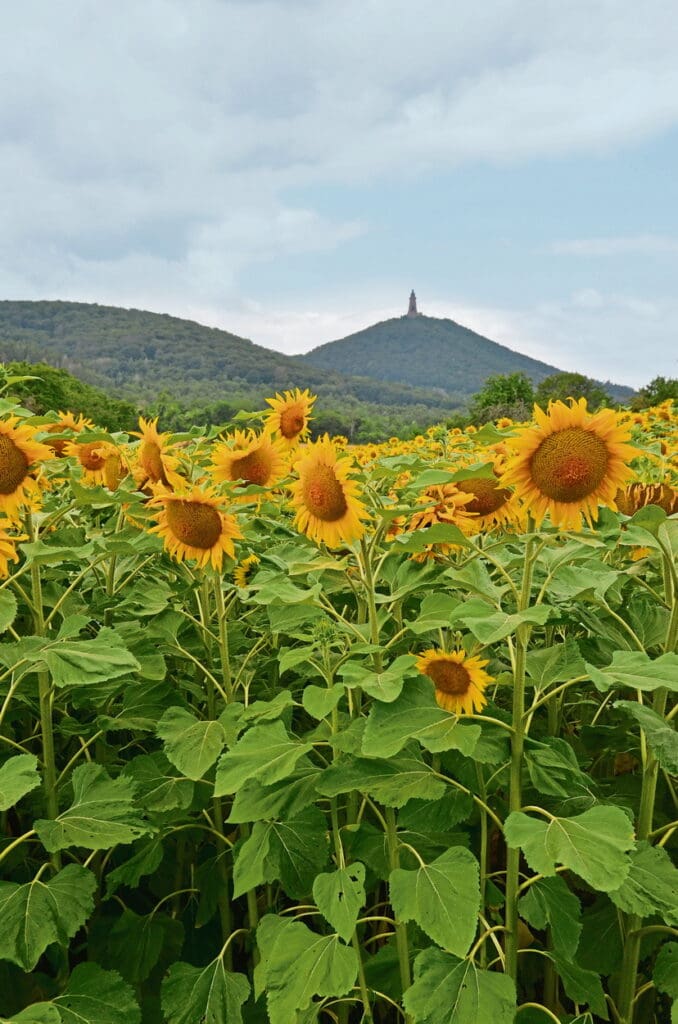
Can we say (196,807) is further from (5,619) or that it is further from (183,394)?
(183,394)

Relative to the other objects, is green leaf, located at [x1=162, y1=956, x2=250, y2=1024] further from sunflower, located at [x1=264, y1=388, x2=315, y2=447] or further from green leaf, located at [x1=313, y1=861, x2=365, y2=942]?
sunflower, located at [x1=264, y1=388, x2=315, y2=447]

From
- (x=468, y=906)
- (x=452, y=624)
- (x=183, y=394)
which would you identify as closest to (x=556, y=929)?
(x=468, y=906)

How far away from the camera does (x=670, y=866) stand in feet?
4.95

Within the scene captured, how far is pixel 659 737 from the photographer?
1.49m

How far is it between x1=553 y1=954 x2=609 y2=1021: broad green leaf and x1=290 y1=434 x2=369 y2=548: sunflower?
103 cm

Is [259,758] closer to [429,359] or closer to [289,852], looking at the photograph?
[289,852]

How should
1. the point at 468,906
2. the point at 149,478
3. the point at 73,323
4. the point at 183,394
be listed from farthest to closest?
the point at 73,323, the point at 183,394, the point at 149,478, the point at 468,906

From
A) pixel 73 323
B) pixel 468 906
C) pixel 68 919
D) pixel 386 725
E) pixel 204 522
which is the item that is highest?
pixel 73 323

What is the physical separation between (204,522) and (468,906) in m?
1.10

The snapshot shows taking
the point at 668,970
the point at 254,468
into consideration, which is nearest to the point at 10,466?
the point at 254,468

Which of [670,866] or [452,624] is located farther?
[452,624]

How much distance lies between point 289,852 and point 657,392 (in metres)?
27.8

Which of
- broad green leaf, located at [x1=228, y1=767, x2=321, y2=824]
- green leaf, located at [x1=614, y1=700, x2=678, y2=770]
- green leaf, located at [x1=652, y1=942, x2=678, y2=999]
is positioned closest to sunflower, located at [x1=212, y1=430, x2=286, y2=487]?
broad green leaf, located at [x1=228, y1=767, x2=321, y2=824]

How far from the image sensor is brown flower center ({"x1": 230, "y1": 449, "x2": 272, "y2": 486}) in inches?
101
